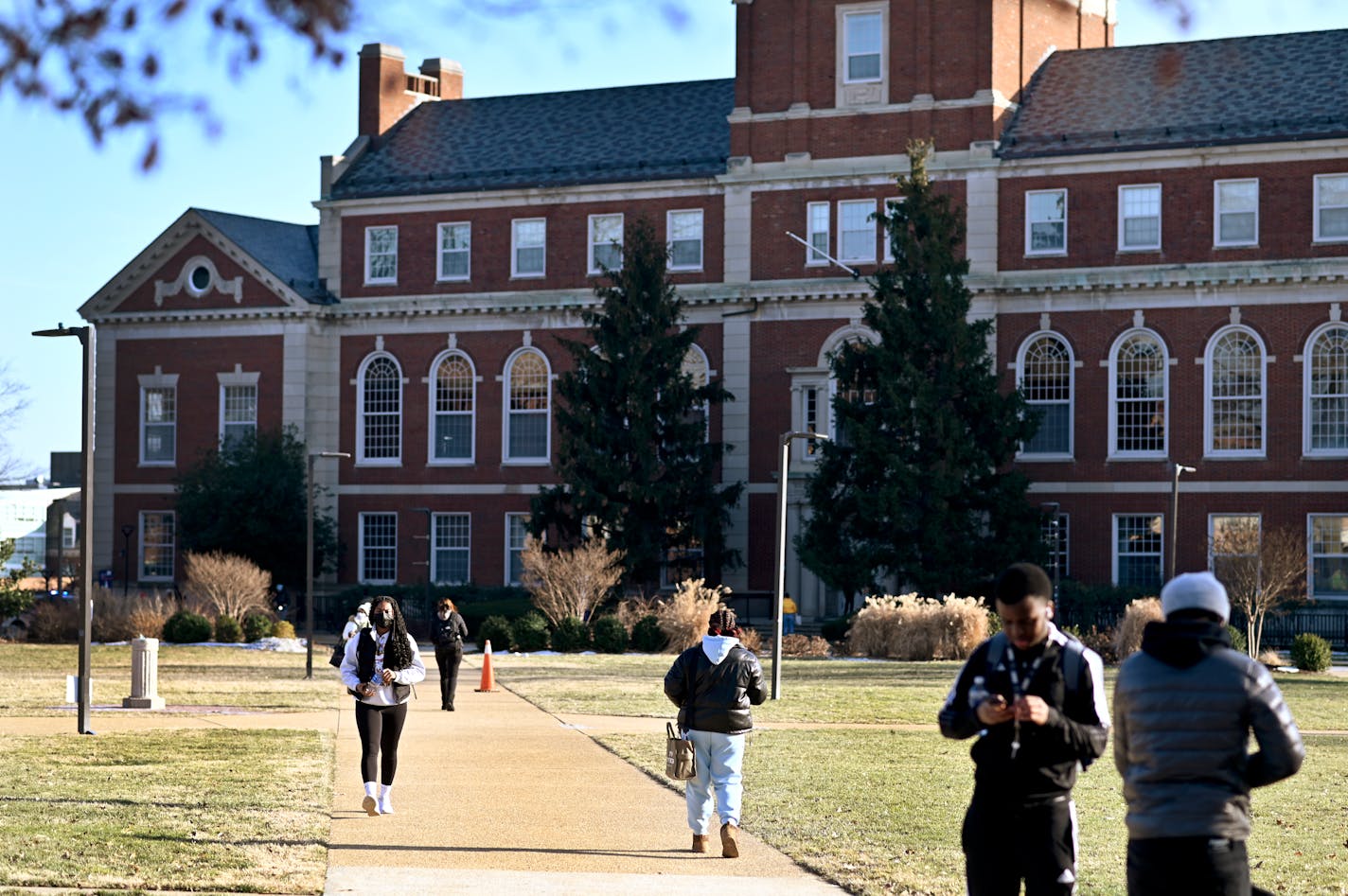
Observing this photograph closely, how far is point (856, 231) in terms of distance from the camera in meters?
54.2

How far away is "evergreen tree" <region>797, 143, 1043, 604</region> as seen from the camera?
156ft

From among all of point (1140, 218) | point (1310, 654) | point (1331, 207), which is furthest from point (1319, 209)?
point (1310, 654)

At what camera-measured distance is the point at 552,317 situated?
5788 centimetres

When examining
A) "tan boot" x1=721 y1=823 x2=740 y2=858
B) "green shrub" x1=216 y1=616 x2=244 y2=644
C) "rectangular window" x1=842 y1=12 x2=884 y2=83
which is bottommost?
"green shrub" x1=216 y1=616 x2=244 y2=644

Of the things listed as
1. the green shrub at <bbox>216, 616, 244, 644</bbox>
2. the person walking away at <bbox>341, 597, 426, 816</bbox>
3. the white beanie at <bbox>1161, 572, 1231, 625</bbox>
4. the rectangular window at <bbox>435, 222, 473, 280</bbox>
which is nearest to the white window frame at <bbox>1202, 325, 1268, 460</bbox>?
the rectangular window at <bbox>435, 222, 473, 280</bbox>

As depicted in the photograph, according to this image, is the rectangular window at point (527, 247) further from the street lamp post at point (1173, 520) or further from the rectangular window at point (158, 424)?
the street lamp post at point (1173, 520)

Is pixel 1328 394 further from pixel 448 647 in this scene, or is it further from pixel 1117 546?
pixel 448 647

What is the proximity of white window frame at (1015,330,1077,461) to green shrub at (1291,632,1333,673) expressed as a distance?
1264cm

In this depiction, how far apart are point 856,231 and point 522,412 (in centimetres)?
1090

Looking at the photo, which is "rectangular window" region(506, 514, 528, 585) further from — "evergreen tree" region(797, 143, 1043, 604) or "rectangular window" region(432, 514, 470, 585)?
"evergreen tree" region(797, 143, 1043, 604)

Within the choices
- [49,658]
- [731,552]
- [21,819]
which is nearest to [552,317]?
[731,552]

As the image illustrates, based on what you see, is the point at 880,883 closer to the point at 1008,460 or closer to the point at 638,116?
the point at 1008,460

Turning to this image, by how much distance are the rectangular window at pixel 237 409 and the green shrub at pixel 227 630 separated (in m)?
12.6

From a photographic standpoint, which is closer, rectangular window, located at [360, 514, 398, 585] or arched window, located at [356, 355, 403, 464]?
rectangular window, located at [360, 514, 398, 585]
